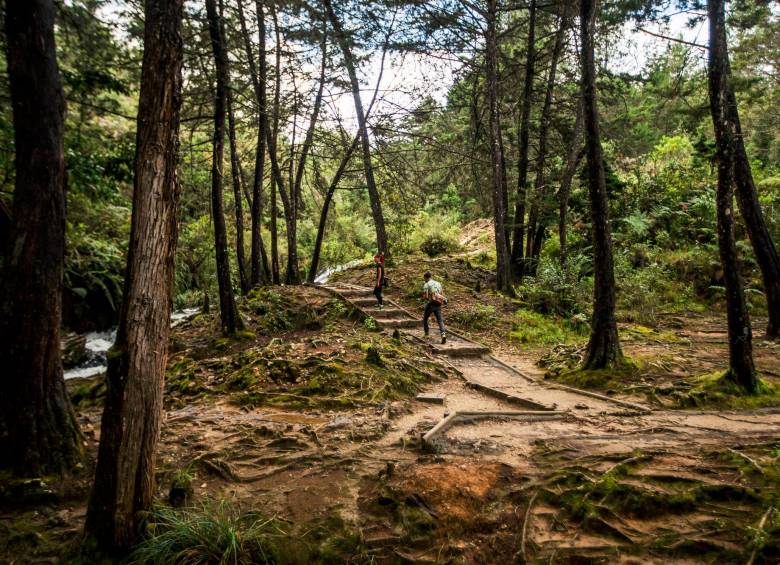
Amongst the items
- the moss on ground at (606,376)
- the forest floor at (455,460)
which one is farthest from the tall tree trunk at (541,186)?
the moss on ground at (606,376)

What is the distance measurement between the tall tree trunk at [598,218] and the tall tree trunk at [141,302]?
6.74m

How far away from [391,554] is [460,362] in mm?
6725

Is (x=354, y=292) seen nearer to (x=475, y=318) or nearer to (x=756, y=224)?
(x=475, y=318)

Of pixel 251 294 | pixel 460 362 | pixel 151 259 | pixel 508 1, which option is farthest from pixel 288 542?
pixel 508 1

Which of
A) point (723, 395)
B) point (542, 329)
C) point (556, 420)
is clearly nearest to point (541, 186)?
point (542, 329)

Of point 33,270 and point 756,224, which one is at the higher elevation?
point 756,224

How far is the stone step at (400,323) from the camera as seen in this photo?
38.9ft

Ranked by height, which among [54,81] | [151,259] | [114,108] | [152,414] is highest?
[114,108]

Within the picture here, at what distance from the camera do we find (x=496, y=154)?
14.9 m

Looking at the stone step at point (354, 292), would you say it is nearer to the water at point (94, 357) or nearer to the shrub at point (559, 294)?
the shrub at point (559, 294)

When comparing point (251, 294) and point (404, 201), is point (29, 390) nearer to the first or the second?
point (251, 294)

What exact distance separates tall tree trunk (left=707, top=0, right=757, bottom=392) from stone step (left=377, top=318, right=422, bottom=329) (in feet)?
24.3

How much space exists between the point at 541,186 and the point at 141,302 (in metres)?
14.6

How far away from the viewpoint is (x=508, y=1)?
16.1m
